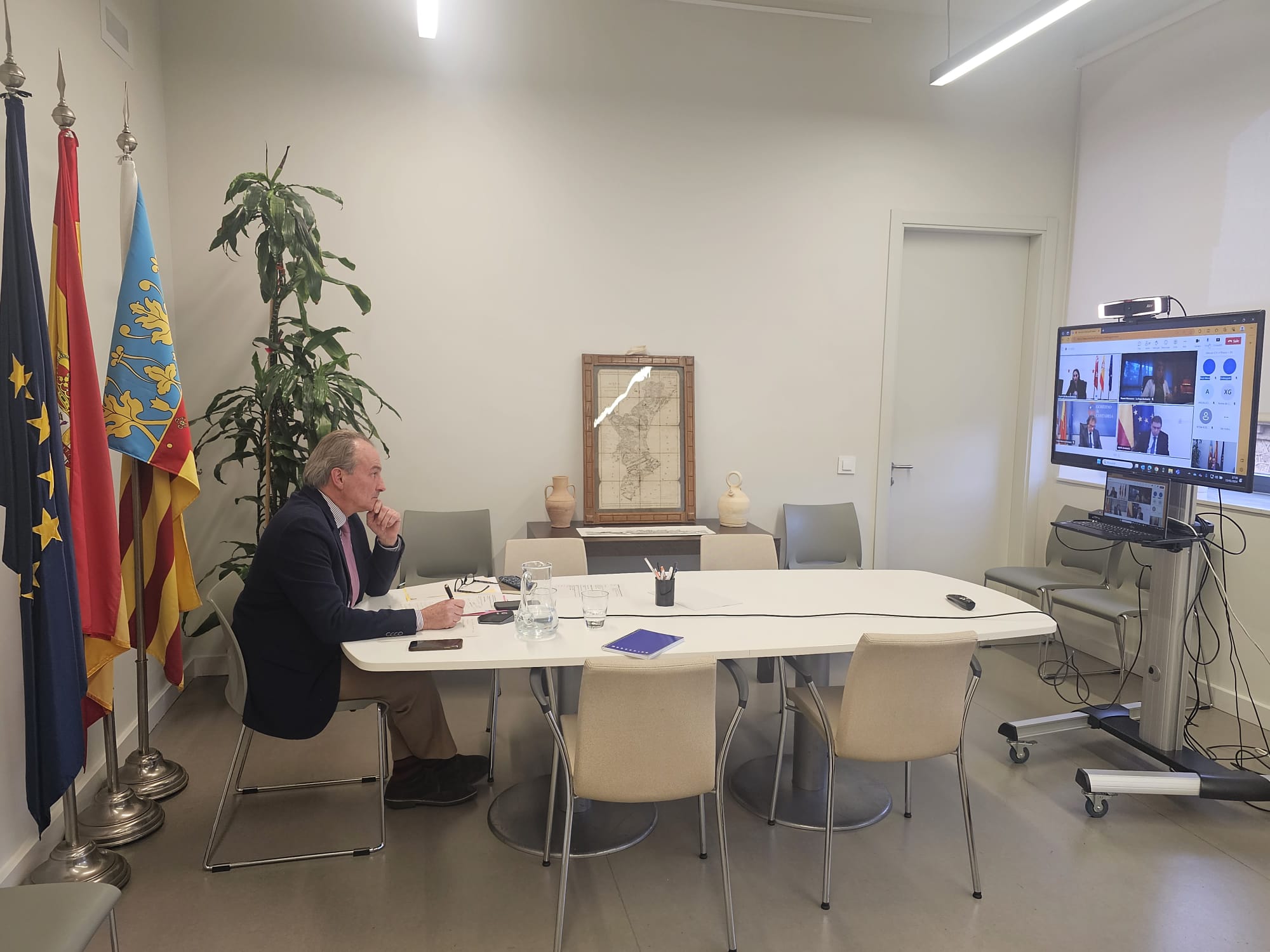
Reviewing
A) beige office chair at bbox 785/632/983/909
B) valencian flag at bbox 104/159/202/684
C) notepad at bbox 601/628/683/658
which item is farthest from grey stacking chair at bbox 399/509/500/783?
beige office chair at bbox 785/632/983/909

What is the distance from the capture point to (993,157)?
4.91 metres

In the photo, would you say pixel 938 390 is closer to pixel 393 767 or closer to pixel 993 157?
pixel 993 157

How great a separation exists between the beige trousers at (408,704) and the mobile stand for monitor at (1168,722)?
227 cm

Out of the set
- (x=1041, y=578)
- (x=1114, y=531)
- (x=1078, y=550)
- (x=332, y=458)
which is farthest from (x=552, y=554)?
(x=1078, y=550)

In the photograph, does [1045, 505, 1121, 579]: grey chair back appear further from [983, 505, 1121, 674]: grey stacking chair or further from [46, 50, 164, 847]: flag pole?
[46, 50, 164, 847]: flag pole

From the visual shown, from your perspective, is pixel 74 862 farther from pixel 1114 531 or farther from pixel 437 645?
pixel 1114 531

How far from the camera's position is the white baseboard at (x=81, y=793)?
243 cm

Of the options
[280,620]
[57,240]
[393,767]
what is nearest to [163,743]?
[393,767]

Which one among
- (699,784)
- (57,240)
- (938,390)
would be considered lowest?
(699,784)

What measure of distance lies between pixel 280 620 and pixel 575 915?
126 centimetres

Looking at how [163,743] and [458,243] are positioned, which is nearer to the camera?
[163,743]

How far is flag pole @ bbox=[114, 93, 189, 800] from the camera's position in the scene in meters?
2.82

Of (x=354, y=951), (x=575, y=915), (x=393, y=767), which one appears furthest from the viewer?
(x=393, y=767)

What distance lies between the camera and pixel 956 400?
16.8 feet
